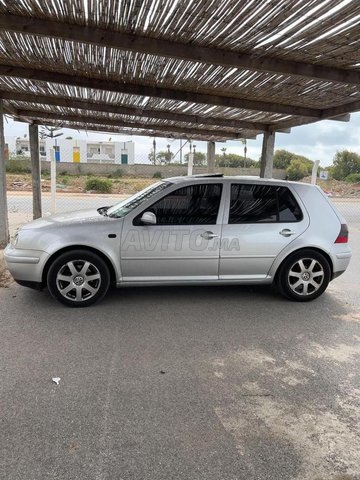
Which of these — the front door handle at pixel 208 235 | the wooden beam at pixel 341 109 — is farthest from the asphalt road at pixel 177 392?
the wooden beam at pixel 341 109

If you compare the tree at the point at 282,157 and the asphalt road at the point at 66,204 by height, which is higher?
the tree at the point at 282,157

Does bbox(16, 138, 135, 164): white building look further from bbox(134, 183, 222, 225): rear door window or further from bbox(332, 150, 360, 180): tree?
bbox(134, 183, 222, 225): rear door window

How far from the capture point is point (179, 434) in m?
2.56

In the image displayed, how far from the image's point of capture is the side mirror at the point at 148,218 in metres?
4.65

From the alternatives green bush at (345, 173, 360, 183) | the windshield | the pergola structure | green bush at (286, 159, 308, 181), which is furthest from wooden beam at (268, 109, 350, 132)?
green bush at (345, 173, 360, 183)

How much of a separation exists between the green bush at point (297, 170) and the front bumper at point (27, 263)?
38.6m

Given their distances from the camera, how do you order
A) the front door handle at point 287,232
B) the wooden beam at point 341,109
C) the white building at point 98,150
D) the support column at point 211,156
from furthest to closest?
the white building at point 98,150, the support column at point 211,156, the wooden beam at point 341,109, the front door handle at point 287,232

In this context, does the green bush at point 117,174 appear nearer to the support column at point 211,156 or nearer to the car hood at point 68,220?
the support column at point 211,156

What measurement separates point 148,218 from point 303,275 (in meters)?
2.26

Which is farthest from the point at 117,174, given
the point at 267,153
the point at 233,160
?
the point at 267,153

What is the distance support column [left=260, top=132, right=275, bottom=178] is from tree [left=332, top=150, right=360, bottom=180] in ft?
150

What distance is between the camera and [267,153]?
8.91m

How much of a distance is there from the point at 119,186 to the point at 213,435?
A: 2743 cm

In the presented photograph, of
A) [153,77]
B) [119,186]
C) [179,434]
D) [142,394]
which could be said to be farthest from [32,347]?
[119,186]
